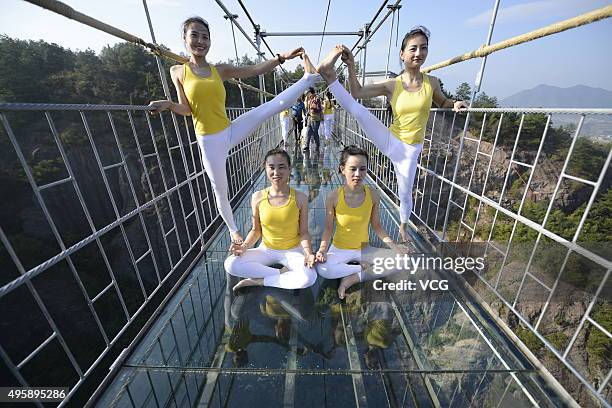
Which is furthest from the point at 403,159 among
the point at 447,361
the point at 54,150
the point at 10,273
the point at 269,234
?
the point at 54,150

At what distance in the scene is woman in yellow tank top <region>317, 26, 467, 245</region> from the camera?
2.06 metres

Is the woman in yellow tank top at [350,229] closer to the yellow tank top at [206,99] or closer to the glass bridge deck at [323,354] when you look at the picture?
the glass bridge deck at [323,354]

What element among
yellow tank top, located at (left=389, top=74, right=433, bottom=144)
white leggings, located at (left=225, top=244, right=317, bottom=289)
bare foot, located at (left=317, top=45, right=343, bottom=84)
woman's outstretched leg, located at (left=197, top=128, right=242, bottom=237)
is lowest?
white leggings, located at (left=225, top=244, right=317, bottom=289)

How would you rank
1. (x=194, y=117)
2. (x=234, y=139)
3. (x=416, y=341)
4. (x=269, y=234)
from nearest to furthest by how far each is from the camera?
(x=416, y=341) → (x=194, y=117) → (x=234, y=139) → (x=269, y=234)

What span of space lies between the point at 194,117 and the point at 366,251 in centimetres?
156

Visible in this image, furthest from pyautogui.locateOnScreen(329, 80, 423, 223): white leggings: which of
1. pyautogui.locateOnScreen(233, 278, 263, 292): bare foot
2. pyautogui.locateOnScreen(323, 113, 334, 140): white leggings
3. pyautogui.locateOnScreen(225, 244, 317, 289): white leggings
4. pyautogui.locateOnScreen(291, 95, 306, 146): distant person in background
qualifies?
pyautogui.locateOnScreen(323, 113, 334, 140): white leggings

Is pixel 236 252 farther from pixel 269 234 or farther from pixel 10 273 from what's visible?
pixel 10 273

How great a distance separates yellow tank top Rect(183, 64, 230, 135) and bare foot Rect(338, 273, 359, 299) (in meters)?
1.36

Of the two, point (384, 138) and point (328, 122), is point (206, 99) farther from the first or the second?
point (328, 122)

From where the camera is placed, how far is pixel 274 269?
2104 mm

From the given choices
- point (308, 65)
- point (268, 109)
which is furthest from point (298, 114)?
point (268, 109)

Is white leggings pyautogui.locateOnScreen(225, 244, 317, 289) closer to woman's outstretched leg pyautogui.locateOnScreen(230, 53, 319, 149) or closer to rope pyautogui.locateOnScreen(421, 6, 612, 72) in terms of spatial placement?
woman's outstretched leg pyautogui.locateOnScreen(230, 53, 319, 149)

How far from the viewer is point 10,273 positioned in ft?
59.0

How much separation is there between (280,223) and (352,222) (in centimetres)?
53
